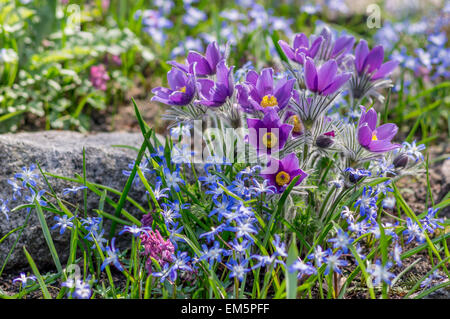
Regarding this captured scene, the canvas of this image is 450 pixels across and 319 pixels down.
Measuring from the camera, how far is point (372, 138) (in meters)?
2.00

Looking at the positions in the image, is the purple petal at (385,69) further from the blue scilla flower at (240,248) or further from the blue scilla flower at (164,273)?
the blue scilla flower at (164,273)

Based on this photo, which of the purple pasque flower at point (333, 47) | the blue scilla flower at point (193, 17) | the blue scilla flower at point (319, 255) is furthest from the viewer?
the blue scilla flower at point (193, 17)

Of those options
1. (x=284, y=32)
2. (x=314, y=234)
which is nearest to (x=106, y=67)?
(x=284, y=32)

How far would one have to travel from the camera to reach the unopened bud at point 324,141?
1981 mm

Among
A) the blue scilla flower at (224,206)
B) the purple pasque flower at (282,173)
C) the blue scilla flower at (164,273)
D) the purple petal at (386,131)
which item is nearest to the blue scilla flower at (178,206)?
the blue scilla flower at (224,206)

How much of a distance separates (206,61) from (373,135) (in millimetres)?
791

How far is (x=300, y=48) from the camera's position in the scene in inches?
88.8

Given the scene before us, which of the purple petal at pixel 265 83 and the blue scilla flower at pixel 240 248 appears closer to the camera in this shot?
the blue scilla flower at pixel 240 248

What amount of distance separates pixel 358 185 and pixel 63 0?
3284 mm

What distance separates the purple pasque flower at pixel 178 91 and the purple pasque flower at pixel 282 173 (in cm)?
44

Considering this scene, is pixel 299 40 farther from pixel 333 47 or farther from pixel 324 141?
pixel 324 141

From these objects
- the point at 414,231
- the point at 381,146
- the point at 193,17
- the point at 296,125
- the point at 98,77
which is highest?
the point at 193,17

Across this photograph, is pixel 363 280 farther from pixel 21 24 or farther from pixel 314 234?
pixel 21 24

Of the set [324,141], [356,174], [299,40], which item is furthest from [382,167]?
[299,40]
